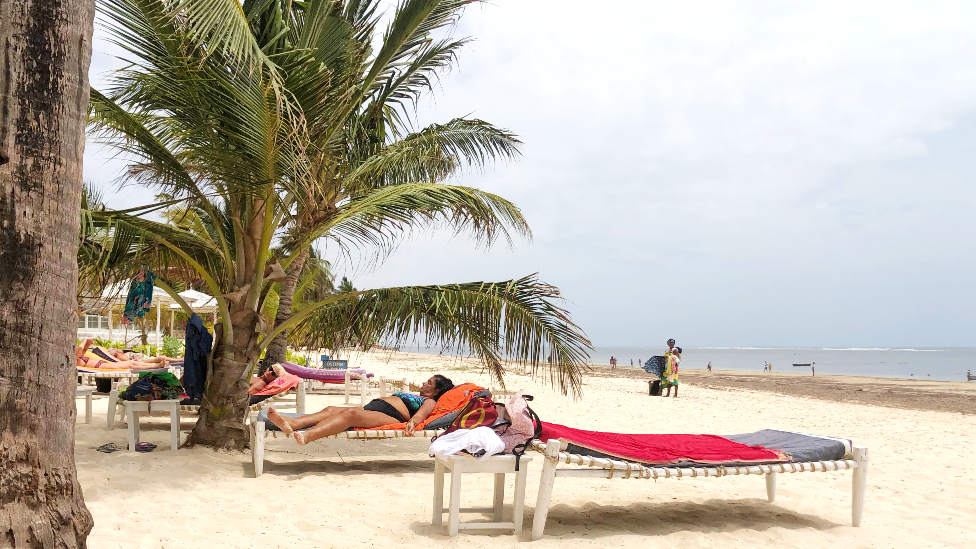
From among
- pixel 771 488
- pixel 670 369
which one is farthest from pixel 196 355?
pixel 670 369

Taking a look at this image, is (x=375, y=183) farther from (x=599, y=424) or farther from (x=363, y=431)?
(x=599, y=424)

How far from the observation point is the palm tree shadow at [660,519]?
14.4ft

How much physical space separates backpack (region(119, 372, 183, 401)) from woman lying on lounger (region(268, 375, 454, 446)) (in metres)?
2.25

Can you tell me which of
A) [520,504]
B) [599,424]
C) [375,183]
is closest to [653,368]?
[599,424]

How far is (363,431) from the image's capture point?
567 centimetres

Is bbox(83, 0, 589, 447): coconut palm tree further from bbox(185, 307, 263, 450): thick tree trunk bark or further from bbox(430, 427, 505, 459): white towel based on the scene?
bbox(430, 427, 505, 459): white towel

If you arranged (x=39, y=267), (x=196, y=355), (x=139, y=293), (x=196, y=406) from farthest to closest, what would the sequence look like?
(x=196, y=406) < (x=196, y=355) < (x=139, y=293) < (x=39, y=267)

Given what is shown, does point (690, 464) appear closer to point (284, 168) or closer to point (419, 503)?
point (419, 503)

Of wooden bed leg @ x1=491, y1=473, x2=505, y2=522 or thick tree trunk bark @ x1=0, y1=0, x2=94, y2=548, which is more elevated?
thick tree trunk bark @ x1=0, y1=0, x2=94, y2=548

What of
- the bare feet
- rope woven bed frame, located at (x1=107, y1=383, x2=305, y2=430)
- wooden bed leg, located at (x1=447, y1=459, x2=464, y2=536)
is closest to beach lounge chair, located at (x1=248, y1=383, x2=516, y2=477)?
the bare feet

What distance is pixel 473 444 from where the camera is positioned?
4.21 meters

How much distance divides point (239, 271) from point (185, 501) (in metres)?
2.37

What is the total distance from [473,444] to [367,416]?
186 centimetres

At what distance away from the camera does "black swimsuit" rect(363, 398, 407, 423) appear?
5984 millimetres
